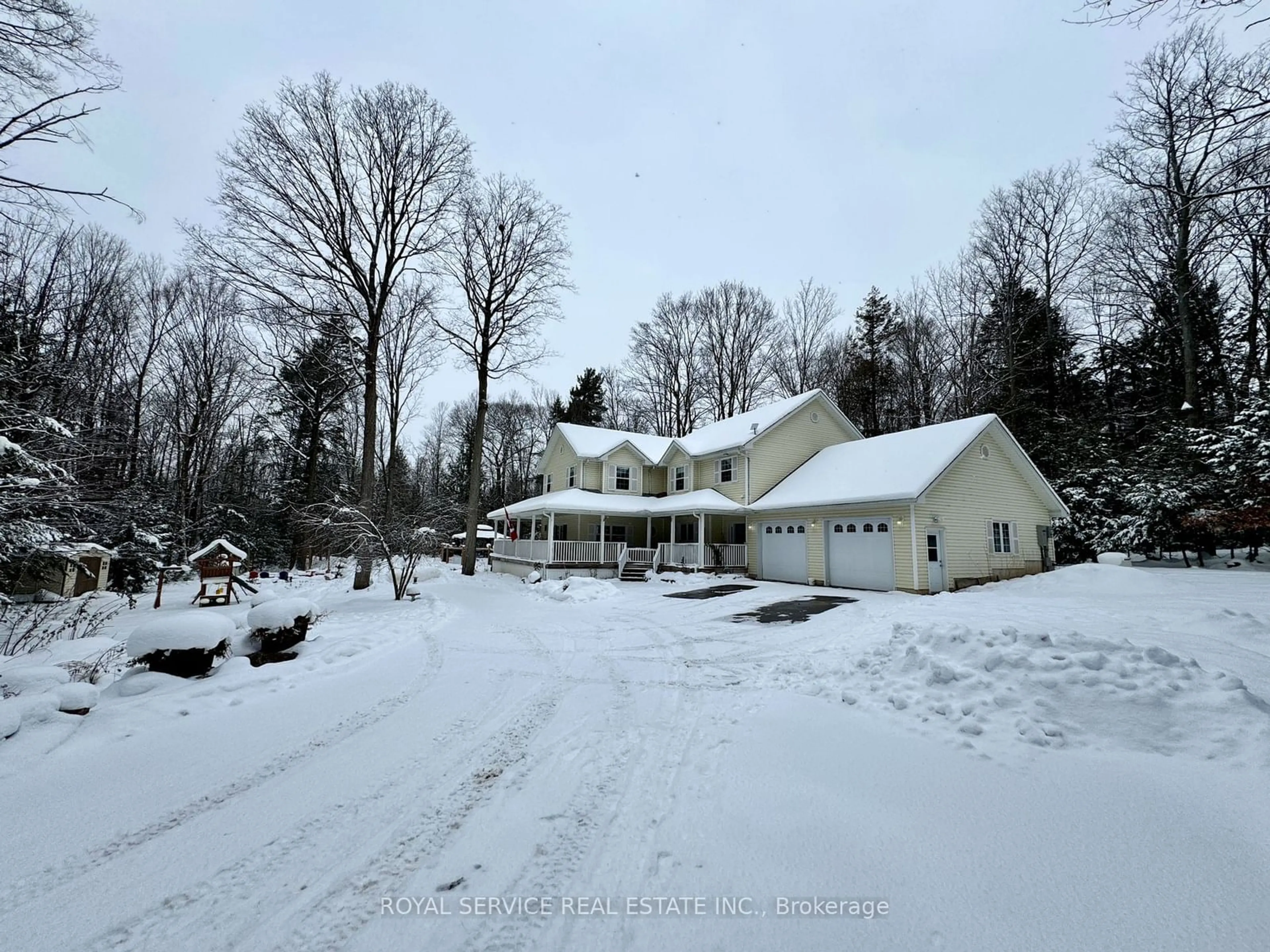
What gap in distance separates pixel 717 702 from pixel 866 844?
250 centimetres

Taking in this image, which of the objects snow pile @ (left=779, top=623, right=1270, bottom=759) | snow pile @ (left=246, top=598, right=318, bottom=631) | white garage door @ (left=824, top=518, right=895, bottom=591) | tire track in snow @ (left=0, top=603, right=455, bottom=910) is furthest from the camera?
white garage door @ (left=824, top=518, right=895, bottom=591)

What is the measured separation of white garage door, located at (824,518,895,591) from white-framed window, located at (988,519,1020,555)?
3766 millimetres

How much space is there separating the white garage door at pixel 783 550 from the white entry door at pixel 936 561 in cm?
368

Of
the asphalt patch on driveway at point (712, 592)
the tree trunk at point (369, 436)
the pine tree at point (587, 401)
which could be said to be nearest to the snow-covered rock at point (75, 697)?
the tree trunk at point (369, 436)

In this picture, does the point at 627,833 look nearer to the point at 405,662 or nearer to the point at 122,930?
the point at 122,930

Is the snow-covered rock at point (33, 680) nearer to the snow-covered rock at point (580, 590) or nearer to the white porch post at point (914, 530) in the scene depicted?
the snow-covered rock at point (580, 590)

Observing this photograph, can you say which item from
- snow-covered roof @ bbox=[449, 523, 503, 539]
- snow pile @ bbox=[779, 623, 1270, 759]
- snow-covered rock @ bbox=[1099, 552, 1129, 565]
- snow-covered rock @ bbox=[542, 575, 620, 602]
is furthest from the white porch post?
snow-covered roof @ bbox=[449, 523, 503, 539]

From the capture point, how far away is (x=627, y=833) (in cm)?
286

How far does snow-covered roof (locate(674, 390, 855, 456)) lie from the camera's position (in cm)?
1942

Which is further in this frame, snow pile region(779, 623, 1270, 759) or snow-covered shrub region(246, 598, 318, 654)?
snow-covered shrub region(246, 598, 318, 654)

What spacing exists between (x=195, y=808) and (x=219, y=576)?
13.9 meters

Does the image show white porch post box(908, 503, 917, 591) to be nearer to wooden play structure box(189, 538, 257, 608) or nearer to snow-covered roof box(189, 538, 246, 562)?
wooden play structure box(189, 538, 257, 608)

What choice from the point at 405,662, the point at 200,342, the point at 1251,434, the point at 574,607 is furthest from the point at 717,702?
the point at 200,342

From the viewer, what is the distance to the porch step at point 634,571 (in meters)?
18.5
